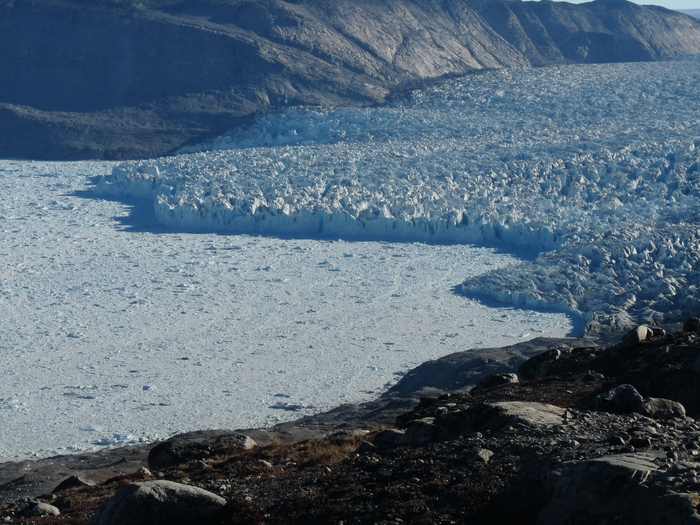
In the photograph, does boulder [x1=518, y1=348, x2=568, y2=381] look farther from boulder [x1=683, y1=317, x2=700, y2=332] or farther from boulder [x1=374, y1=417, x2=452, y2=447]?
boulder [x1=374, y1=417, x2=452, y2=447]

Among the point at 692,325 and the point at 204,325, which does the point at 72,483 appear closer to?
the point at 204,325

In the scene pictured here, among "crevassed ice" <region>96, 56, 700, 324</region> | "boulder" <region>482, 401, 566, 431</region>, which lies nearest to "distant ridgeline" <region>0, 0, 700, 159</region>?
"crevassed ice" <region>96, 56, 700, 324</region>

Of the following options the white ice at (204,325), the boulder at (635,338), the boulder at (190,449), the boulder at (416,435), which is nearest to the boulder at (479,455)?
the boulder at (416,435)

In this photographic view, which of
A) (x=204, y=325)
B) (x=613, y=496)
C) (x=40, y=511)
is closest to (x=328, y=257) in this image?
(x=204, y=325)

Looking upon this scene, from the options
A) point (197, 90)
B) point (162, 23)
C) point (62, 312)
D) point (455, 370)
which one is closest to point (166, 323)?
point (62, 312)

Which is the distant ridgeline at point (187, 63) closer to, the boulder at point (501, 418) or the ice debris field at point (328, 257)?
the ice debris field at point (328, 257)

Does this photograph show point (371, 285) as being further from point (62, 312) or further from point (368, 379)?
point (62, 312)
